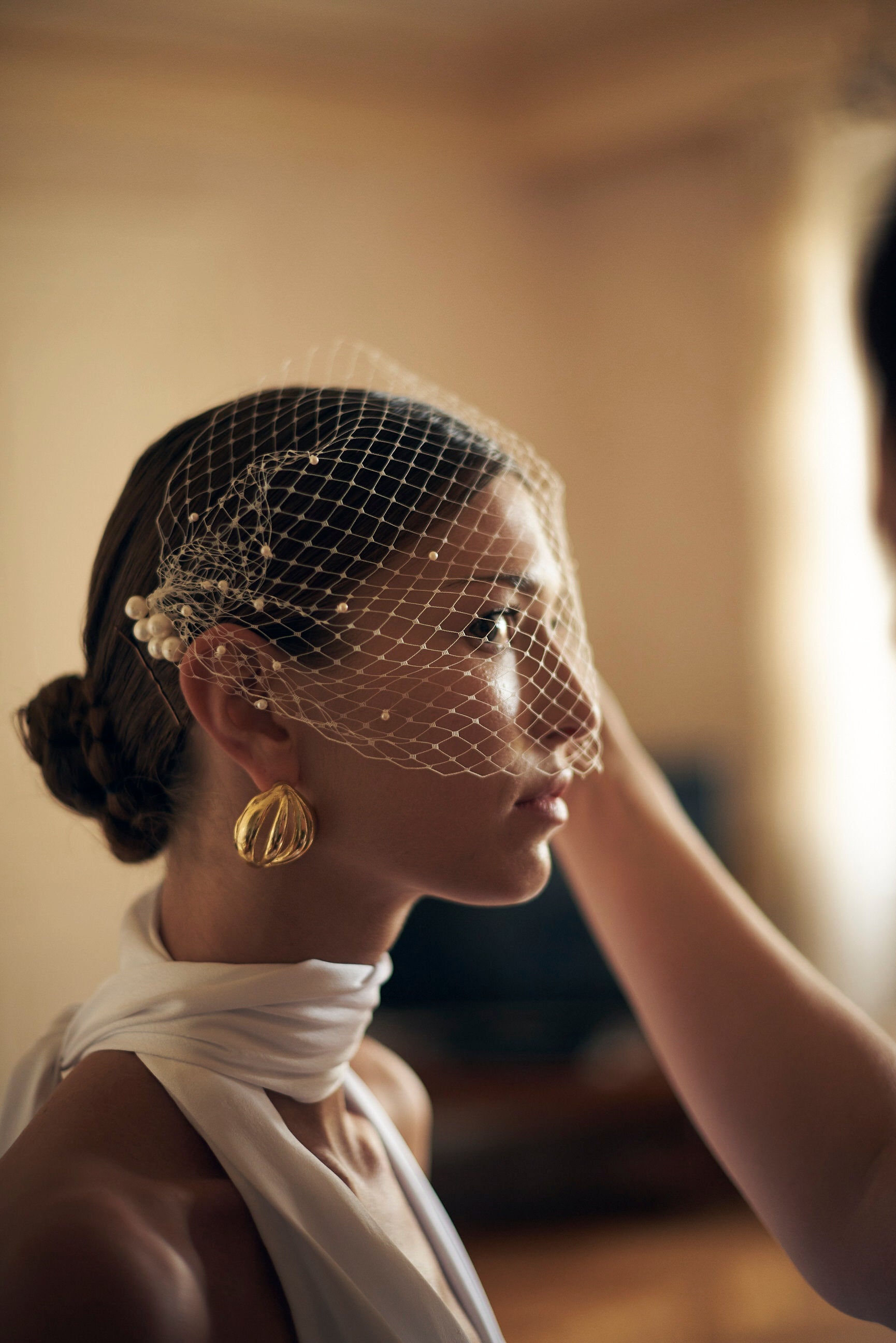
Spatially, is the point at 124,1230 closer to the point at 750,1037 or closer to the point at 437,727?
the point at 437,727

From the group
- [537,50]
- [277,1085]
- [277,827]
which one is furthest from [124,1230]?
[537,50]

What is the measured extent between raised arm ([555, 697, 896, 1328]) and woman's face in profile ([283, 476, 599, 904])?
0.21 m

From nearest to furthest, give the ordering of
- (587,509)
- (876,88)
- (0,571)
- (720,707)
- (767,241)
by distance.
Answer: (876,88) → (0,571) → (767,241) → (720,707) → (587,509)

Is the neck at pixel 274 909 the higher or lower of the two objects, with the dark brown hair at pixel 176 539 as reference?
lower

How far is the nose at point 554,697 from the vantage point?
92 centimetres

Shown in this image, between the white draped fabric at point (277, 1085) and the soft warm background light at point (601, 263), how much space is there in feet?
5.12

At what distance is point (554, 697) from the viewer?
934 millimetres

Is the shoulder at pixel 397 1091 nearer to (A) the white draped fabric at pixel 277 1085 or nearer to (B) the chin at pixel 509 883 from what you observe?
(A) the white draped fabric at pixel 277 1085

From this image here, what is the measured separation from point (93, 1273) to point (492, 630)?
1.88 ft

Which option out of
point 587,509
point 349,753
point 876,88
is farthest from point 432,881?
point 587,509

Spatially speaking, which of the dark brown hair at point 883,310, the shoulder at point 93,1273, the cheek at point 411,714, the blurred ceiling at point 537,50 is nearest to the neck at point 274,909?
the cheek at point 411,714

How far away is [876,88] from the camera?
1.21m

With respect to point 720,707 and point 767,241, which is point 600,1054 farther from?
point 767,241

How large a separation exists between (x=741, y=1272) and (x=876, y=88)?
2803 mm
